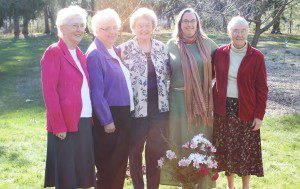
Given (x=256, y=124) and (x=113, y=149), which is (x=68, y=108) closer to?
(x=113, y=149)

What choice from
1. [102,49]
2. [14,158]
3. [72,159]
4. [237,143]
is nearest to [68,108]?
[72,159]

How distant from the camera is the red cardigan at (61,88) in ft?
11.4

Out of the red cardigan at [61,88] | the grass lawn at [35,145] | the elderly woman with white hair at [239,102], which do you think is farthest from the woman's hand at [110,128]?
the grass lawn at [35,145]

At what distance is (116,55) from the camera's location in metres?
4.17

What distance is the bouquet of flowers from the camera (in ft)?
13.2

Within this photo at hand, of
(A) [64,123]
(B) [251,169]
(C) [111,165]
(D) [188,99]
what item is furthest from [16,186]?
(B) [251,169]

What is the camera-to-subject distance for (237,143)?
4.53 metres

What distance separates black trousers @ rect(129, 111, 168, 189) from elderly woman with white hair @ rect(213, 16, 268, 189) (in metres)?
0.66

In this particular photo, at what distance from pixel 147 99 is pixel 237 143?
1.15 meters

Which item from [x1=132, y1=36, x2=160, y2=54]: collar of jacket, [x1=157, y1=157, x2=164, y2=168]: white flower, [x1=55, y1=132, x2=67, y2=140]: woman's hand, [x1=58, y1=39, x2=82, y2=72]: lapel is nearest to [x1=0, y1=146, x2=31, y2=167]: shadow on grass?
[x1=157, y1=157, x2=164, y2=168]: white flower

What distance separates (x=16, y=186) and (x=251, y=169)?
3.00 m

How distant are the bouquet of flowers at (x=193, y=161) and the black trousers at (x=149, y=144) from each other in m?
0.23

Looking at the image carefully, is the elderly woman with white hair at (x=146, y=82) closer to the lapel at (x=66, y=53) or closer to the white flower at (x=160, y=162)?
the white flower at (x=160, y=162)

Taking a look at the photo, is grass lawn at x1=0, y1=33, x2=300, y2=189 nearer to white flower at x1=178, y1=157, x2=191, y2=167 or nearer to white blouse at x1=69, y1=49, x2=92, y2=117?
white flower at x1=178, y1=157, x2=191, y2=167
